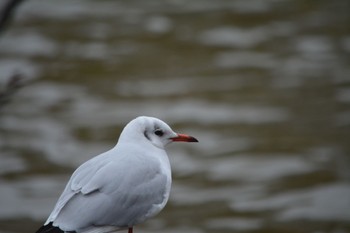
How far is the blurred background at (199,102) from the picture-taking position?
712cm

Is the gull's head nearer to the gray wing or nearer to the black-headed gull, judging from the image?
the black-headed gull

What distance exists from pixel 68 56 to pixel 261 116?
303cm

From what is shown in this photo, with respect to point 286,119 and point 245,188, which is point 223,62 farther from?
point 245,188

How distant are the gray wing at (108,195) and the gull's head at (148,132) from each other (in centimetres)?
13

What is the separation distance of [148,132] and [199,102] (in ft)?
18.4

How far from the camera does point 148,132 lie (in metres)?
3.88

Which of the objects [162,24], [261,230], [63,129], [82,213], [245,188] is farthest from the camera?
[162,24]

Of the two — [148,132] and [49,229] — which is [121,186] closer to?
[148,132]

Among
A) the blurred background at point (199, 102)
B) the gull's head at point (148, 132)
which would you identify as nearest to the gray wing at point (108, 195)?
the gull's head at point (148, 132)

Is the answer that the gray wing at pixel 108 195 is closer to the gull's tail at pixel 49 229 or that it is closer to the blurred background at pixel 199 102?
the gull's tail at pixel 49 229

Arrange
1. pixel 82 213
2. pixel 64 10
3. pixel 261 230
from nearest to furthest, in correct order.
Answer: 1. pixel 82 213
2. pixel 261 230
3. pixel 64 10

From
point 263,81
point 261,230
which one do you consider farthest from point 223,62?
point 261,230

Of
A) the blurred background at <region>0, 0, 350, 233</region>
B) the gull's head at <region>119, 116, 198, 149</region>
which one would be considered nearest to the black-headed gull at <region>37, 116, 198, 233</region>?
the gull's head at <region>119, 116, 198, 149</region>

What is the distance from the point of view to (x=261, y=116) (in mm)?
9039
